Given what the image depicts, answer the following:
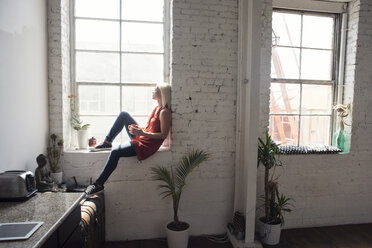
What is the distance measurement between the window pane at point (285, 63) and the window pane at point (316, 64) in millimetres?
102

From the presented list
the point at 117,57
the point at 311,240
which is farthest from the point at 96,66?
the point at 311,240

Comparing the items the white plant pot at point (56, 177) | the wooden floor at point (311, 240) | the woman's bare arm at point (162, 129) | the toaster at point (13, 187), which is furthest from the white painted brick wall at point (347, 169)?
the toaster at point (13, 187)

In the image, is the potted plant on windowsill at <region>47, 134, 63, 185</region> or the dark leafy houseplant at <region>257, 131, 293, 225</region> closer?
the potted plant on windowsill at <region>47, 134, 63, 185</region>

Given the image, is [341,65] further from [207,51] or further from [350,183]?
[207,51]

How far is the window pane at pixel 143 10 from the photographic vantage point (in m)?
3.26

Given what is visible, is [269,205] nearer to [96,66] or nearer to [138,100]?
[138,100]

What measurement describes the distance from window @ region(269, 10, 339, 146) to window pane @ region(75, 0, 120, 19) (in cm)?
199

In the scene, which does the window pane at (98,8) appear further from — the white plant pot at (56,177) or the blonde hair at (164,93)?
the white plant pot at (56,177)

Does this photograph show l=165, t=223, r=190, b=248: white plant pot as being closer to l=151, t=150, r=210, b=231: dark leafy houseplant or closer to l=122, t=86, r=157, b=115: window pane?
l=151, t=150, r=210, b=231: dark leafy houseplant

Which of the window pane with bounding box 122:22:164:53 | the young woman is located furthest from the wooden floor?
the window pane with bounding box 122:22:164:53

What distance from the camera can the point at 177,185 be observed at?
10.1ft

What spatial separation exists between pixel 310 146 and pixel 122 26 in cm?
282

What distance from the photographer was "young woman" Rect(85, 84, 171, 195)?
2.94 m

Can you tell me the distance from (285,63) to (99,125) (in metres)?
2.49
